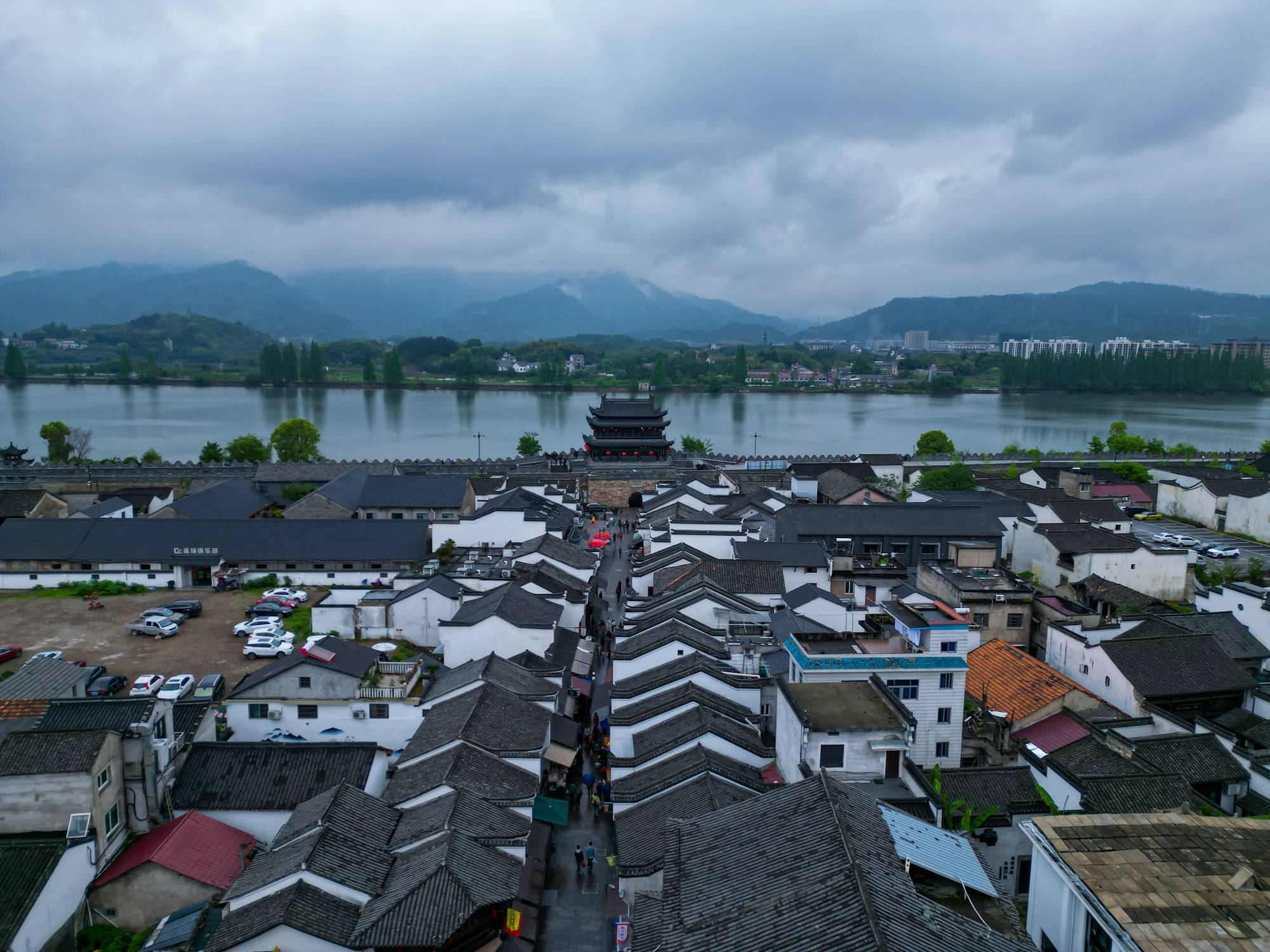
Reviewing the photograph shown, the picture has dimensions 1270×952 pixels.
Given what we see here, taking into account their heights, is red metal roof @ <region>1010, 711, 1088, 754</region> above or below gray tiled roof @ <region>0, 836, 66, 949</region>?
below

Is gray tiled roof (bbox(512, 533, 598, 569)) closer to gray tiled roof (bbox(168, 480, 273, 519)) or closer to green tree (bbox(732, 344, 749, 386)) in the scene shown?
gray tiled roof (bbox(168, 480, 273, 519))

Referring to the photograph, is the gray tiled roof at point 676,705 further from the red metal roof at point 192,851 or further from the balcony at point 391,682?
the red metal roof at point 192,851

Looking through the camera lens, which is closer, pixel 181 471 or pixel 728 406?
pixel 181 471

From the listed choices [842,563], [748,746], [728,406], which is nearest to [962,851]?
[748,746]

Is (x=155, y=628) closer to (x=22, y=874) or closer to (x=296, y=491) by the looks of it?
(x=22, y=874)

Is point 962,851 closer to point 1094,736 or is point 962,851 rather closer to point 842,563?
point 1094,736

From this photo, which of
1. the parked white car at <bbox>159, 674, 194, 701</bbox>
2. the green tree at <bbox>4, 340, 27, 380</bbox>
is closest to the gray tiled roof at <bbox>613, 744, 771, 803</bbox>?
the parked white car at <bbox>159, 674, 194, 701</bbox>
